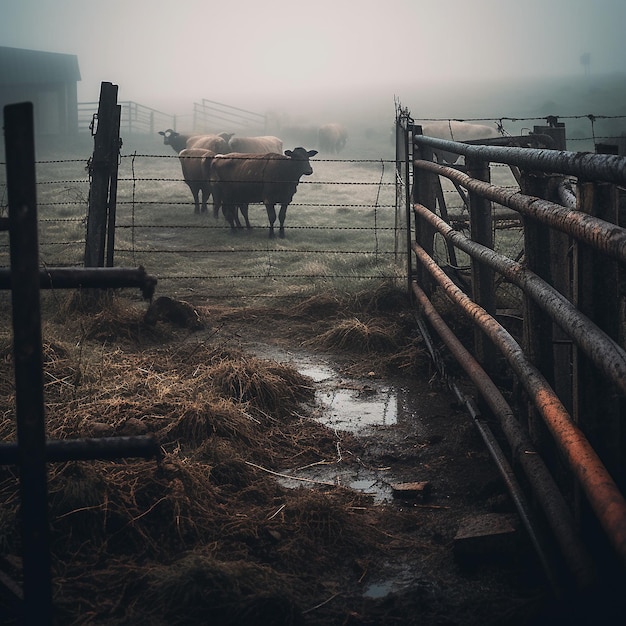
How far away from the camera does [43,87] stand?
44438 mm

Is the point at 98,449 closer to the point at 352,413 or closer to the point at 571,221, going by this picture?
the point at 571,221

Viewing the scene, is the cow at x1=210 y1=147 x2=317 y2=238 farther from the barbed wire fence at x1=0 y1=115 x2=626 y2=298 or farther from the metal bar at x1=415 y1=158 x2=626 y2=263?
the metal bar at x1=415 y1=158 x2=626 y2=263

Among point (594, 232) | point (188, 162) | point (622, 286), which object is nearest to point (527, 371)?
point (594, 232)

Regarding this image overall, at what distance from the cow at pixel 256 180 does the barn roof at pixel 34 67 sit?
31967mm

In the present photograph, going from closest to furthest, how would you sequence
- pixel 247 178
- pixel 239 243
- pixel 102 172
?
pixel 102 172 → pixel 239 243 → pixel 247 178

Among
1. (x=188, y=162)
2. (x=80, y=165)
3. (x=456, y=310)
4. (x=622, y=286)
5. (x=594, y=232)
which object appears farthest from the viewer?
(x=80, y=165)

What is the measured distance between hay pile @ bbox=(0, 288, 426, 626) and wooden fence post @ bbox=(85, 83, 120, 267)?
7.18ft

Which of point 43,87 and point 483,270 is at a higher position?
point 43,87

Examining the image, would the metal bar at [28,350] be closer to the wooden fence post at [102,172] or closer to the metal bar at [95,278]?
the metal bar at [95,278]

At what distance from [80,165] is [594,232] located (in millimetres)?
29881

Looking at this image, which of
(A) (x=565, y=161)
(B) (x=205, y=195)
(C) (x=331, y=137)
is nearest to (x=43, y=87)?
(C) (x=331, y=137)

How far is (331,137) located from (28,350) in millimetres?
43524

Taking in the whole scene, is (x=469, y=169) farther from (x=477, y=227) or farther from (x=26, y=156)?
(x=26, y=156)

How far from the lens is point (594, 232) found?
2.35 metres
